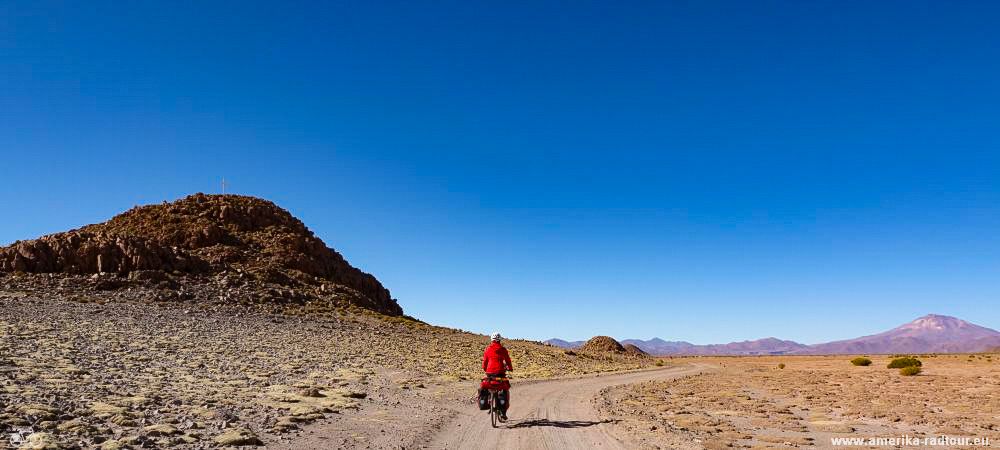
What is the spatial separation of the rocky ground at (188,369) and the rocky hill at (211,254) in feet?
22.6

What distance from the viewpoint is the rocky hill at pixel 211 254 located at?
62.8m

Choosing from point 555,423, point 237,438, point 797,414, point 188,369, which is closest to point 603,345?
point 797,414

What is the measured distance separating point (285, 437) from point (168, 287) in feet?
193

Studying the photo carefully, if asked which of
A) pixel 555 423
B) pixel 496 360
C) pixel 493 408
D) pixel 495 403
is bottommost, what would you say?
pixel 555 423

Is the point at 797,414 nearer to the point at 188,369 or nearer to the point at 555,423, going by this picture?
the point at 555,423

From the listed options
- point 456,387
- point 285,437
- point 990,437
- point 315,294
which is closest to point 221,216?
point 315,294

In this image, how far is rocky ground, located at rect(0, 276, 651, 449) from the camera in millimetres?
12766

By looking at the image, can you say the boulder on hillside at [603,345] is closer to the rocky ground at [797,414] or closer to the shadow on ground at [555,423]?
the rocky ground at [797,414]

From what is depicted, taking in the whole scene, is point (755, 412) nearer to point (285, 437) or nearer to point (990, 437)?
point (990, 437)

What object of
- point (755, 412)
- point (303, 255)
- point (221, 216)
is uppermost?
point (221, 216)

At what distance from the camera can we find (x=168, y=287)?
62.4 m

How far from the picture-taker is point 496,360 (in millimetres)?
17703

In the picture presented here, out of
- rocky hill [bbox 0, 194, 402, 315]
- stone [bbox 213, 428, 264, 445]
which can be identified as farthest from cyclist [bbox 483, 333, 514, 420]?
rocky hill [bbox 0, 194, 402, 315]

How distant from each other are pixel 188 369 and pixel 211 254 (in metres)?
62.0
